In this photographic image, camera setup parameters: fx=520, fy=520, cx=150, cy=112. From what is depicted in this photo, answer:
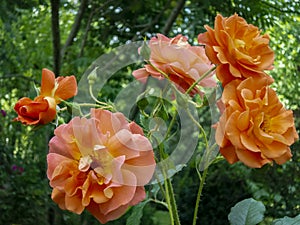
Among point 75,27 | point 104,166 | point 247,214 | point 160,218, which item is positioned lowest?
point 160,218

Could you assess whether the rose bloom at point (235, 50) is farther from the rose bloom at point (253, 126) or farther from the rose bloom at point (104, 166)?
the rose bloom at point (104, 166)

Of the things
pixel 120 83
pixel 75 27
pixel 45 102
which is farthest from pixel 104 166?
pixel 120 83

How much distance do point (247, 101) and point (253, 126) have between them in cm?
3

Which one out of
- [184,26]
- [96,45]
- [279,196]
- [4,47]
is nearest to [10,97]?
[4,47]

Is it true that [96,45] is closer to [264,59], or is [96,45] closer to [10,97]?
[10,97]

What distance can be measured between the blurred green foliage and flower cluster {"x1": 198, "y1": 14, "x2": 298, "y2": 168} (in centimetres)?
110

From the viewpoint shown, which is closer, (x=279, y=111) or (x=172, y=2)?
(x=279, y=111)

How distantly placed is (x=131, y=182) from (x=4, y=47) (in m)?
2.27


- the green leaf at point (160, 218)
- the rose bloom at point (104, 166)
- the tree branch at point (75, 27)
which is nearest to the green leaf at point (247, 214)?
the rose bloom at point (104, 166)

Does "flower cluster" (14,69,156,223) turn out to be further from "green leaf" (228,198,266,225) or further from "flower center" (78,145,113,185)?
"green leaf" (228,198,266,225)

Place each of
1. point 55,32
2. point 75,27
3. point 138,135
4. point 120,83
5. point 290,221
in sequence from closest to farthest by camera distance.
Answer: point 138,135
point 290,221
point 55,32
point 75,27
point 120,83

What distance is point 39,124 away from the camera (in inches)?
24.1

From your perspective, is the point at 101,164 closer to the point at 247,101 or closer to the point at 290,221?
the point at 247,101

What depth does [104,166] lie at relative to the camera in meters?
0.55
